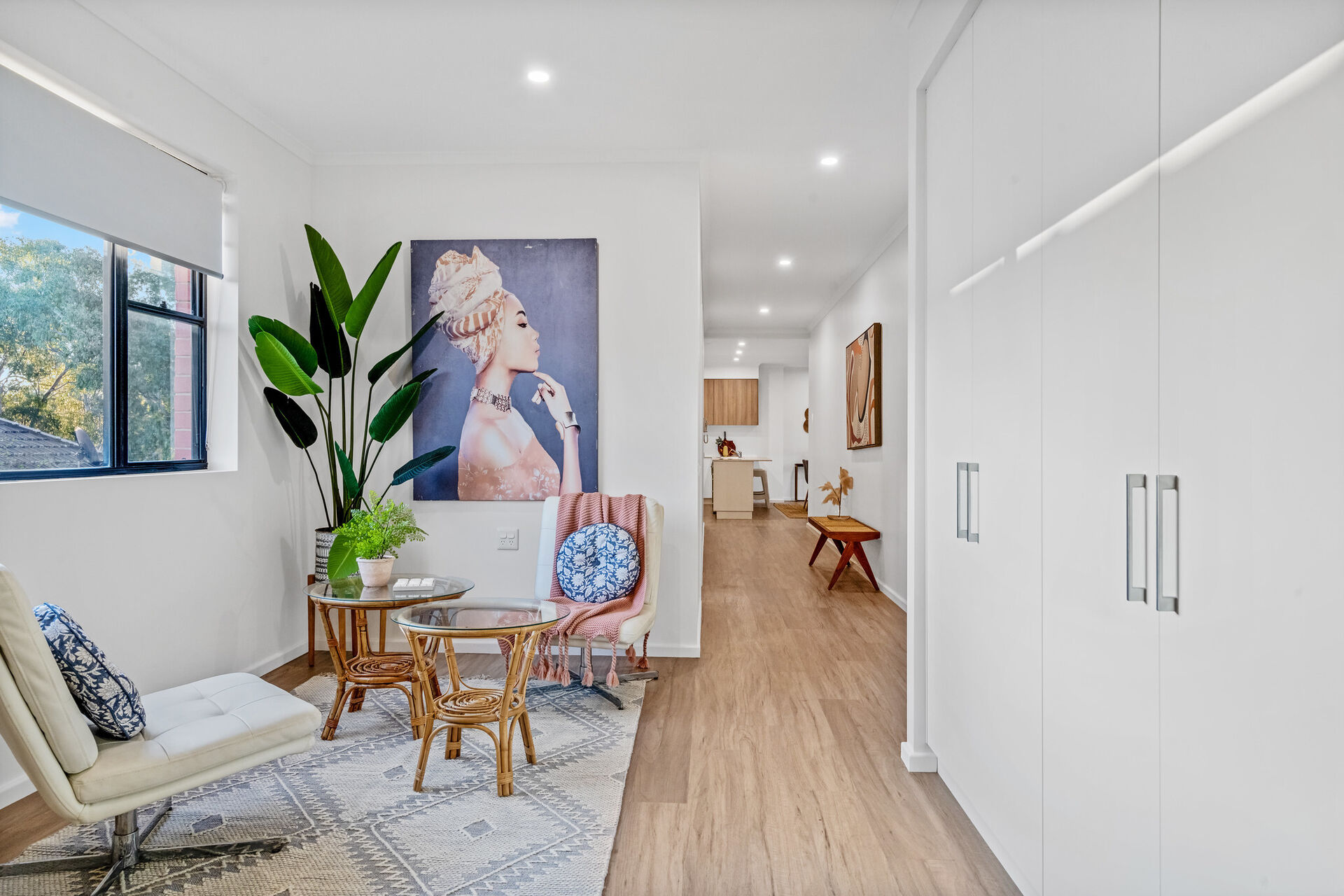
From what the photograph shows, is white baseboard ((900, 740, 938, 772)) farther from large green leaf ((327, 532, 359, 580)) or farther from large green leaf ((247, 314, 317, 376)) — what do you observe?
large green leaf ((247, 314, 317, 376))

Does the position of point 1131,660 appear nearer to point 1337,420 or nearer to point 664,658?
point 1337,420

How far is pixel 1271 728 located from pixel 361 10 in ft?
10.6

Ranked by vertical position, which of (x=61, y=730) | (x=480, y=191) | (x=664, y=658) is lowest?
(x=664, y=658)

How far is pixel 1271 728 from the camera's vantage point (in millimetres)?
Answer: 1036

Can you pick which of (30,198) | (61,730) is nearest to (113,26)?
(30,198)

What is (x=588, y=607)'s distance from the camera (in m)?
3.20

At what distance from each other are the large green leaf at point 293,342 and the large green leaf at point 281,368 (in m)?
0.04

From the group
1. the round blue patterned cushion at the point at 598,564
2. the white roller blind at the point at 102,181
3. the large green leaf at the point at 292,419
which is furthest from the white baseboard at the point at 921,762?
the white roller blind at the point at 102,181

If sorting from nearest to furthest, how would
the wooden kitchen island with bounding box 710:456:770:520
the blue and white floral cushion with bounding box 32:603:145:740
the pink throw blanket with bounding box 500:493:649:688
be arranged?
1. the blue and white floral cushion with bounding box 32:603:145:740
2. the pink throw blanket with bounding box 500:493:649:688
3. the wooden kitchen island with bounding box 710:456:770:520

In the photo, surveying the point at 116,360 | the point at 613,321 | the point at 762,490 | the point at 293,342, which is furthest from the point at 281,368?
the point at 762,490

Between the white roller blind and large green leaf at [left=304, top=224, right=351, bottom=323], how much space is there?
0.40 metres

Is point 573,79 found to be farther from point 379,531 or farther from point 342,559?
point 342,559

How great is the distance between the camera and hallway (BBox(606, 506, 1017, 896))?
6.39 ft

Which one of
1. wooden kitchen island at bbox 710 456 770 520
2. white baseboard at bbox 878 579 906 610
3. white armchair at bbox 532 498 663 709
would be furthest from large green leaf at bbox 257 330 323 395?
wooden kitchen island at bbox 710 456 770 520
